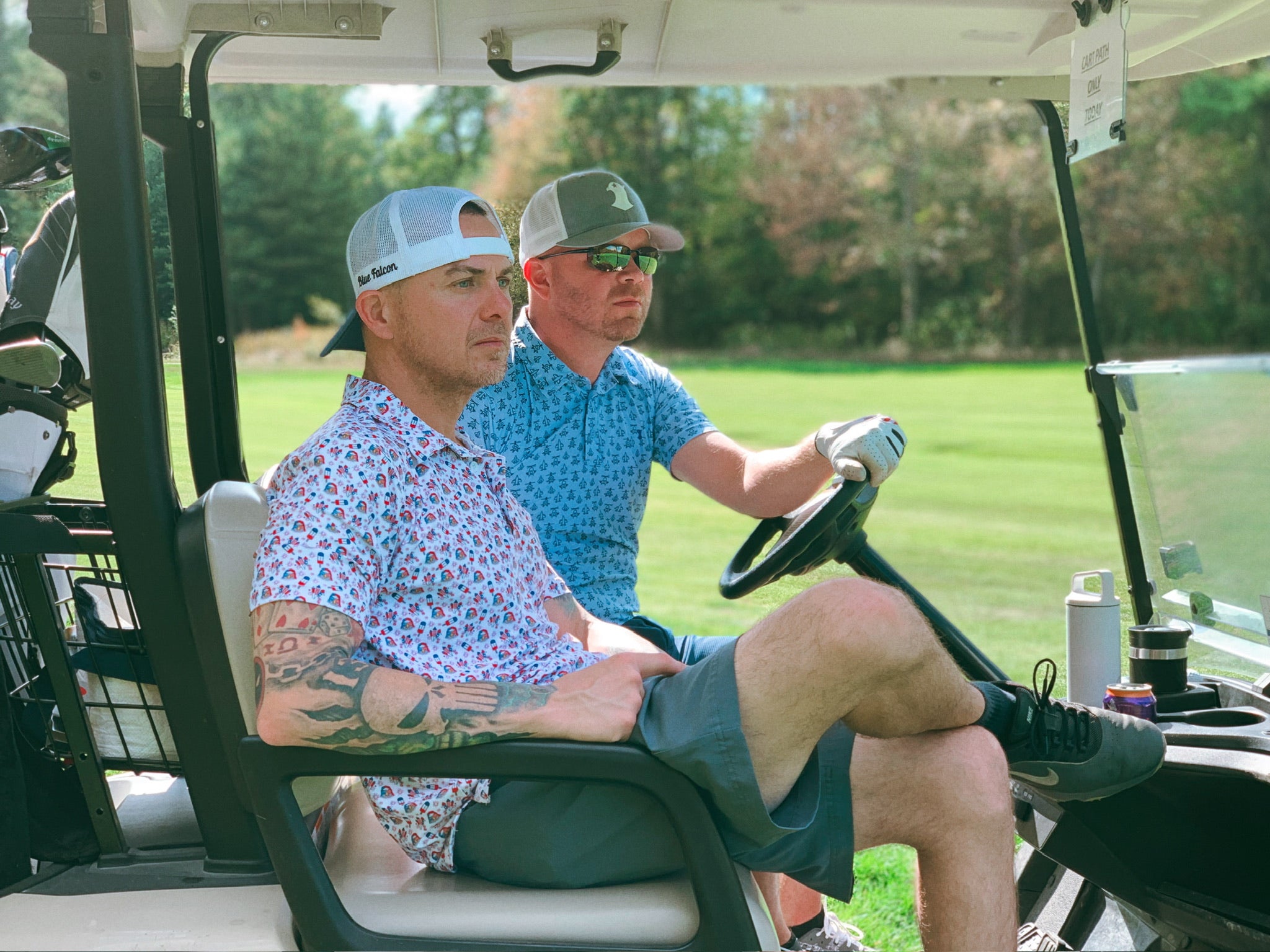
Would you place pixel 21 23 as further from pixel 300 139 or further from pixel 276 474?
pixel 300 139

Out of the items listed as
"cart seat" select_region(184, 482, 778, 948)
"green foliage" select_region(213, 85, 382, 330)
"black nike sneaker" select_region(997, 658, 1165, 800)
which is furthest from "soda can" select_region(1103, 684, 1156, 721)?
"green foliage" select_region(213, 85, 382, 330)

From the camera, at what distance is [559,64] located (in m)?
2.53

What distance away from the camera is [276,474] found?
1.82m

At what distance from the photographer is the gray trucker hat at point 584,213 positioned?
2770mm

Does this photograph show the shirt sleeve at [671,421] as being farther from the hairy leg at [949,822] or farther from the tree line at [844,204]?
the tree line at [844,204]

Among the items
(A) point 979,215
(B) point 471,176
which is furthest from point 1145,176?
(B) point 471,176

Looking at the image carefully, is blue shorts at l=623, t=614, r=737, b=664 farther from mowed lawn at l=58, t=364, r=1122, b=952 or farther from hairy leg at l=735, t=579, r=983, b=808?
hairy leg at l=735, t=579, r=983, b=808

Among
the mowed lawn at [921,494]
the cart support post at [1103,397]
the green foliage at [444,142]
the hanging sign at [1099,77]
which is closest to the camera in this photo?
the hanging sign at [1099,77]

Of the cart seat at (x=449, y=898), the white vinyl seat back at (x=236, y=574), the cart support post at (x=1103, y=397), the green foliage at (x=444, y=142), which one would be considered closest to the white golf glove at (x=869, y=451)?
the cart support post at (x=1103, y=397)

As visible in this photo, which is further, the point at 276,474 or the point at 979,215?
the point at 979,215

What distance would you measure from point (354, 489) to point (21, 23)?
774 mm

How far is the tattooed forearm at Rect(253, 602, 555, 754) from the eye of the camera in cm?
162

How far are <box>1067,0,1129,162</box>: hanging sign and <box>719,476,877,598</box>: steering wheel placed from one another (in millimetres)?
705

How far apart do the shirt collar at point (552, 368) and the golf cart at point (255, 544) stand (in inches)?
19.2
